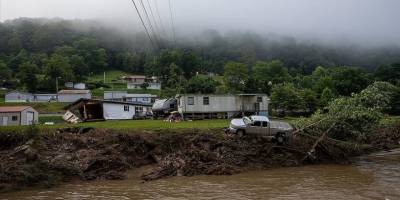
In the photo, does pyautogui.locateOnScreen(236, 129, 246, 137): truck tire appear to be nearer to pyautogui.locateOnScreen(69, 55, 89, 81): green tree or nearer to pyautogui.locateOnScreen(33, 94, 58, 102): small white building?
pyautogui.locateOnScreen(33, 94, 58, 102): small white building

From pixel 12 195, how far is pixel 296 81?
94247 millimetres

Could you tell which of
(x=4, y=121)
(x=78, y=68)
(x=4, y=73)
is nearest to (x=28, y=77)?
(x=4, y=73)

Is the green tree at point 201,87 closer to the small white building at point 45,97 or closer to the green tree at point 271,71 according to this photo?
the green tree at point 271,71

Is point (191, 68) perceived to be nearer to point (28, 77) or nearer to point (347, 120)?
point (28, 77)

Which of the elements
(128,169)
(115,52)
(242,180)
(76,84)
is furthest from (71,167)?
(115,52)

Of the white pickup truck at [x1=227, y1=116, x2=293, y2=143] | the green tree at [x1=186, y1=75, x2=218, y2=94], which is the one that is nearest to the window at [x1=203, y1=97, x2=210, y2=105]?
the white pickup truck at [x1=227, y1=116, x2=293, y2=143]

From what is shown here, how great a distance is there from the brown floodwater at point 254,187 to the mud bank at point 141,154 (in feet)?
3.03

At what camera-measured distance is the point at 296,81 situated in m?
107

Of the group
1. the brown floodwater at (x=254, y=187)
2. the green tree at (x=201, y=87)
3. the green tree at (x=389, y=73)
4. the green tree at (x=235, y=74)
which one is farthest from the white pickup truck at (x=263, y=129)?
the green tree at (x=389, y=73)

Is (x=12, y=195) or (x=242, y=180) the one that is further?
(x=242, y=180)

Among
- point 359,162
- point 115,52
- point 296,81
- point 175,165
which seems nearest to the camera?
point 175,165

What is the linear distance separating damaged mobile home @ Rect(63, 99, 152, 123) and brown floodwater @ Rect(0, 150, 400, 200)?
22.4m

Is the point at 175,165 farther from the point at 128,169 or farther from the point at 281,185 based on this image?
the point at 281,185

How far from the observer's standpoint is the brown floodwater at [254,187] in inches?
734
